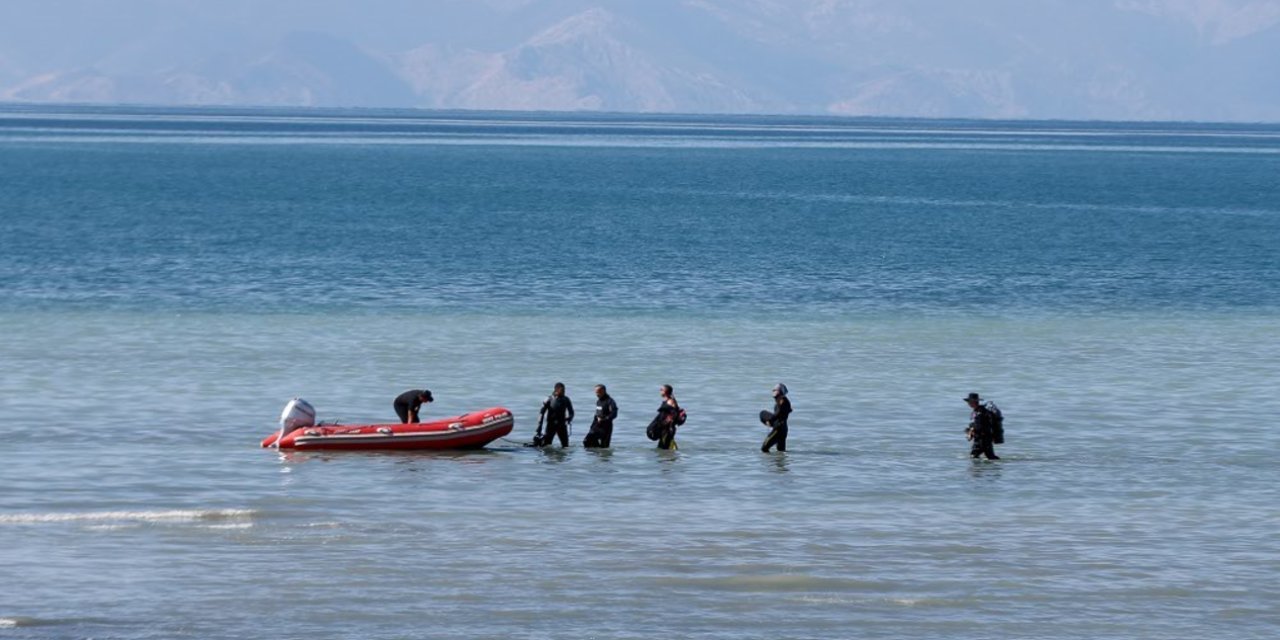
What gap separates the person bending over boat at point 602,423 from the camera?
114 feet

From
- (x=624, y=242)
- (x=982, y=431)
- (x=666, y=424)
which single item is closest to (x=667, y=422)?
(x=666, y=424)

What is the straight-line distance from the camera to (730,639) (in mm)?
22328

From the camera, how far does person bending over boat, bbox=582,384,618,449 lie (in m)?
34.7

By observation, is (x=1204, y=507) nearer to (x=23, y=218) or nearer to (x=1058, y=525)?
(x=1058, y=525)

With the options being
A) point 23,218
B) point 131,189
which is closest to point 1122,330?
point 23,218

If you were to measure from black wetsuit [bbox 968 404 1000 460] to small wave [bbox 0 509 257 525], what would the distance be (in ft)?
40.6

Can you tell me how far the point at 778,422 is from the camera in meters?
34.5

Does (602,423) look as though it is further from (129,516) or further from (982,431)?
(129,516)

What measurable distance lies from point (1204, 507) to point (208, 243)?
62.1 metres

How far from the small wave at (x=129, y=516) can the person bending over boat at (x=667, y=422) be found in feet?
26.8

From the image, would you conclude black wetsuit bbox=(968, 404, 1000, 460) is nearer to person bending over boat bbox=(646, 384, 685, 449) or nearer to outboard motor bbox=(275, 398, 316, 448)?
person bending over boat bbox=(646, 384, 685, 449)

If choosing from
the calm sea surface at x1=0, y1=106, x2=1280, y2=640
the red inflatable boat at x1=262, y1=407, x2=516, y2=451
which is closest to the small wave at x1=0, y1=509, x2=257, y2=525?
the calm sea surface at x1=0, y1=106, x2=1280, y2=640

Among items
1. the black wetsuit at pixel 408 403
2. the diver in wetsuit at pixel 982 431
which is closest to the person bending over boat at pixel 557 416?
the black wetsuit at pixel 408 403

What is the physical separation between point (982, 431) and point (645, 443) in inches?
240
